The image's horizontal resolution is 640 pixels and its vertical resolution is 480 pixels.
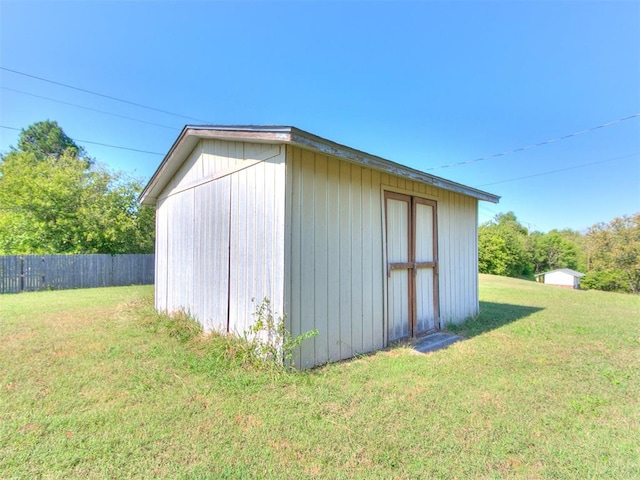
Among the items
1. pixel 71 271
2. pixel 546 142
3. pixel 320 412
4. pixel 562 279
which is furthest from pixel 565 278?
pixel 71 271

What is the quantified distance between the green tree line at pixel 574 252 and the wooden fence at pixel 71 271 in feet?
101

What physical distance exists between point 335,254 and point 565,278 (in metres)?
36.4

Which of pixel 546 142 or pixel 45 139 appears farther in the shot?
pixel 45 139

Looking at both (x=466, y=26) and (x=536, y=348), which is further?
(x=466, y=26)

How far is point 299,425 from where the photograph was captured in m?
2.23

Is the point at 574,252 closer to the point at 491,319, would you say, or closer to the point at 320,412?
the point at 491,319

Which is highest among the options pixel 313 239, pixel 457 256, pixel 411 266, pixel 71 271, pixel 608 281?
pixel 313 239

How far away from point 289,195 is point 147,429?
2.45 meters

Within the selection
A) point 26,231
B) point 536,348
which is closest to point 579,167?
point 536,348

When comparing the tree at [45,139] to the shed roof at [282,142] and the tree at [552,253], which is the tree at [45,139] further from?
the tree at [552,253]

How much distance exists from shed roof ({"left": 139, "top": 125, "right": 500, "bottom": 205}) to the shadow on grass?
2602 millimetres

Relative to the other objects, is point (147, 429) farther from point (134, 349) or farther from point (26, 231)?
point (26, 231)

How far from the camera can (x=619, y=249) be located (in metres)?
22.4

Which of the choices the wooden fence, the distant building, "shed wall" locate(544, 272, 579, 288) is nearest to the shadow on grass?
the wooden fence
